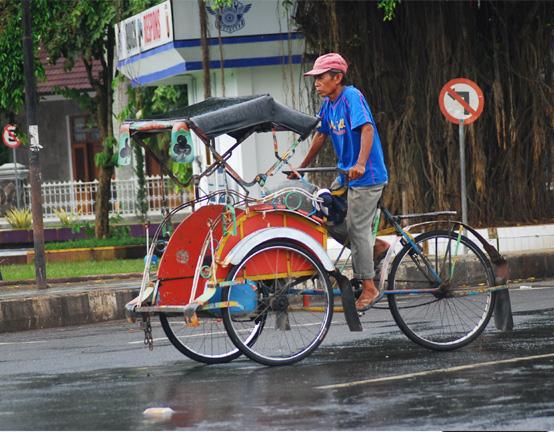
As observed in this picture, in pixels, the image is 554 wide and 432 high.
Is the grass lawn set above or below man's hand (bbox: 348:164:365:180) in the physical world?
below

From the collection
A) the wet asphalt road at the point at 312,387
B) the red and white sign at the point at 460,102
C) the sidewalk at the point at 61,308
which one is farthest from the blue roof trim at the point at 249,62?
the wet asphalt road at the point at 312,387

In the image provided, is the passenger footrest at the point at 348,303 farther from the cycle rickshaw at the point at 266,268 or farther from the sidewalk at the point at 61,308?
the sidewalk at the point at 61,308

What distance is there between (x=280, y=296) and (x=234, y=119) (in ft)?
3.96

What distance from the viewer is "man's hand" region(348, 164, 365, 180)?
8.88m

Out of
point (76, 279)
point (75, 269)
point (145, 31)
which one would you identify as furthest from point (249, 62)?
point (76, 279)

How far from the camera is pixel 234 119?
886 cm

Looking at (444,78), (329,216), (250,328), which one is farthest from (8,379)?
(444,78)

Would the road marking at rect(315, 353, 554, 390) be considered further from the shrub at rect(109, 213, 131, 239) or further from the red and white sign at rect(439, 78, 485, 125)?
the shrub at rect(109, 213, 131, 239)

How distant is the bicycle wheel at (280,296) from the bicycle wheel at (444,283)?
1.77ft

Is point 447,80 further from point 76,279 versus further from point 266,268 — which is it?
point 266,268

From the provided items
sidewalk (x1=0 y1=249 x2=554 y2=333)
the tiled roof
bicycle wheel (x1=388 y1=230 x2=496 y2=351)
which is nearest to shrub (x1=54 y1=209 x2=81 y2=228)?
the tiled roof

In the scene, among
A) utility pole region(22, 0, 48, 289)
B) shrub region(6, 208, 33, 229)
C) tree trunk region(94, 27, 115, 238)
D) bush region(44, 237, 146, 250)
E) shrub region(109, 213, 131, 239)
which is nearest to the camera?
utility pole region(22, 0, 48, 289)

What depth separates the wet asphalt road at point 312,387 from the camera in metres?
6.77

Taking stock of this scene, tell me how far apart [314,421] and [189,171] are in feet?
58.4
